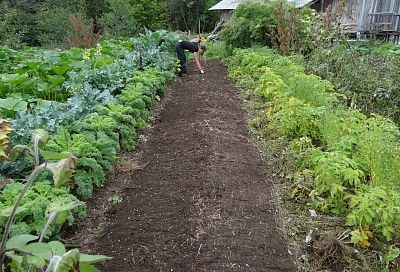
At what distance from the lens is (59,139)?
444 cm

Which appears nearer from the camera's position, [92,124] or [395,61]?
[92,124]

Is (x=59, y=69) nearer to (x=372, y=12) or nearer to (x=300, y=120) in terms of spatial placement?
(x=300, y=120)

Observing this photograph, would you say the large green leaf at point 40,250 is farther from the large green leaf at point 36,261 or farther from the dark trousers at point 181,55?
the dark trousers at point 181,55

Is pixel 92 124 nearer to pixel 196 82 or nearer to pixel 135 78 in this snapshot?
pixel 135 78

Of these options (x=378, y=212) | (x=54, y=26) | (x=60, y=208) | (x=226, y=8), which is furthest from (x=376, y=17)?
(x=60, y=208)

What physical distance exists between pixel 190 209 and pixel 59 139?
1626 mm

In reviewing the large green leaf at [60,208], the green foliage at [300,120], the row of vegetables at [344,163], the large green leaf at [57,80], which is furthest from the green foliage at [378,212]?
the large green leaf at [57,80]

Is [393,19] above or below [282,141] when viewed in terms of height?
above

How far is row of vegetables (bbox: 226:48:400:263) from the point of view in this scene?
11.4 feet

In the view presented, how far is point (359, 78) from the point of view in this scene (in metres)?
7.36

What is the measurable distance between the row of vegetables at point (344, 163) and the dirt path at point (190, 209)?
51 centimetres

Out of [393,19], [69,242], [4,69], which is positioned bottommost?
[69,242]

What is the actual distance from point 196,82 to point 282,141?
17.5 feet

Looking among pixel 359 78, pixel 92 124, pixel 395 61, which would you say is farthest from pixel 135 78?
pixel 395 61
